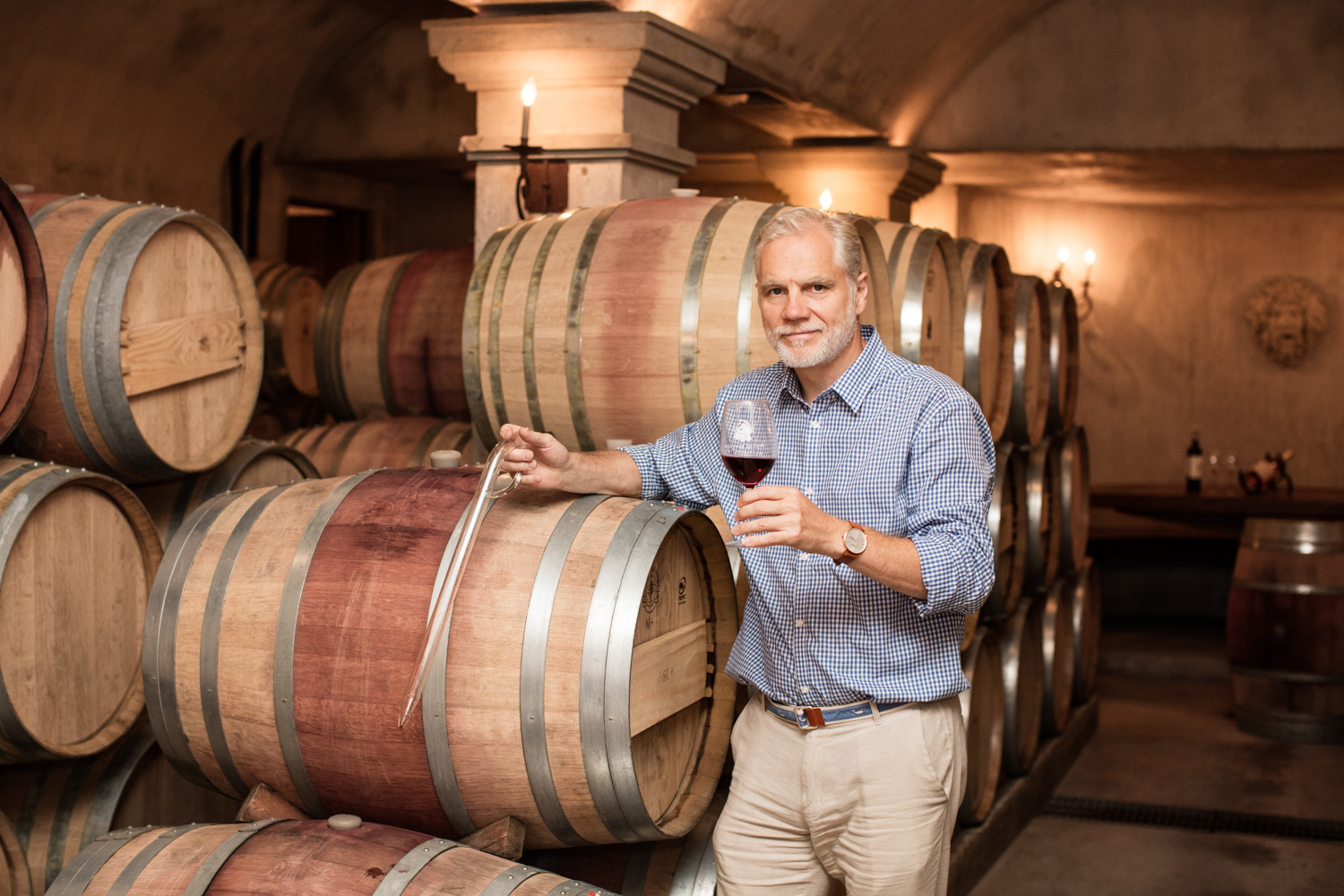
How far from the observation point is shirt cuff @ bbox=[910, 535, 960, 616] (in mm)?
2000

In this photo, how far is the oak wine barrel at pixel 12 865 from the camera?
2.68 metres

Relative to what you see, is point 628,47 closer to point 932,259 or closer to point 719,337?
point 932,259

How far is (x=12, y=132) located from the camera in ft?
20.2

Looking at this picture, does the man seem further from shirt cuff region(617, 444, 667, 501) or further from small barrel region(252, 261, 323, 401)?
small barrel region(252, 261, 323, 401)

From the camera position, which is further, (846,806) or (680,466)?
(680,466)

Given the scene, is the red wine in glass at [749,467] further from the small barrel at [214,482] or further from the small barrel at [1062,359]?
the small barrel at [1062,359]

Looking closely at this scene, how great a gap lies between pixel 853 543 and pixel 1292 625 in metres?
4.48

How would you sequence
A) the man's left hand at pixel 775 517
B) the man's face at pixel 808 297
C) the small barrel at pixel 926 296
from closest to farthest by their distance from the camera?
the man's left hand at pixel 775 517 → the man's face at pixel 808 297 → the small barrel at pixel 926 296

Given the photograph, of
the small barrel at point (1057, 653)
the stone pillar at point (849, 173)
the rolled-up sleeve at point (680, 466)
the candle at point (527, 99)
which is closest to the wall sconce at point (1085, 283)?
the stone pillar at point (849, 173)

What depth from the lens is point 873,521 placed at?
7.07ft

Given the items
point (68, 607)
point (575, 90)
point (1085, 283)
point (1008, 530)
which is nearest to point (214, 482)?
point (68, 607)

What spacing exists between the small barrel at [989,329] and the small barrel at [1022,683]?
0.66m

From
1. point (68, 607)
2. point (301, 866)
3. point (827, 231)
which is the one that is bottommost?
point (301, 866)

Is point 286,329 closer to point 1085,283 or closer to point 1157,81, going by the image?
point 1157,81
